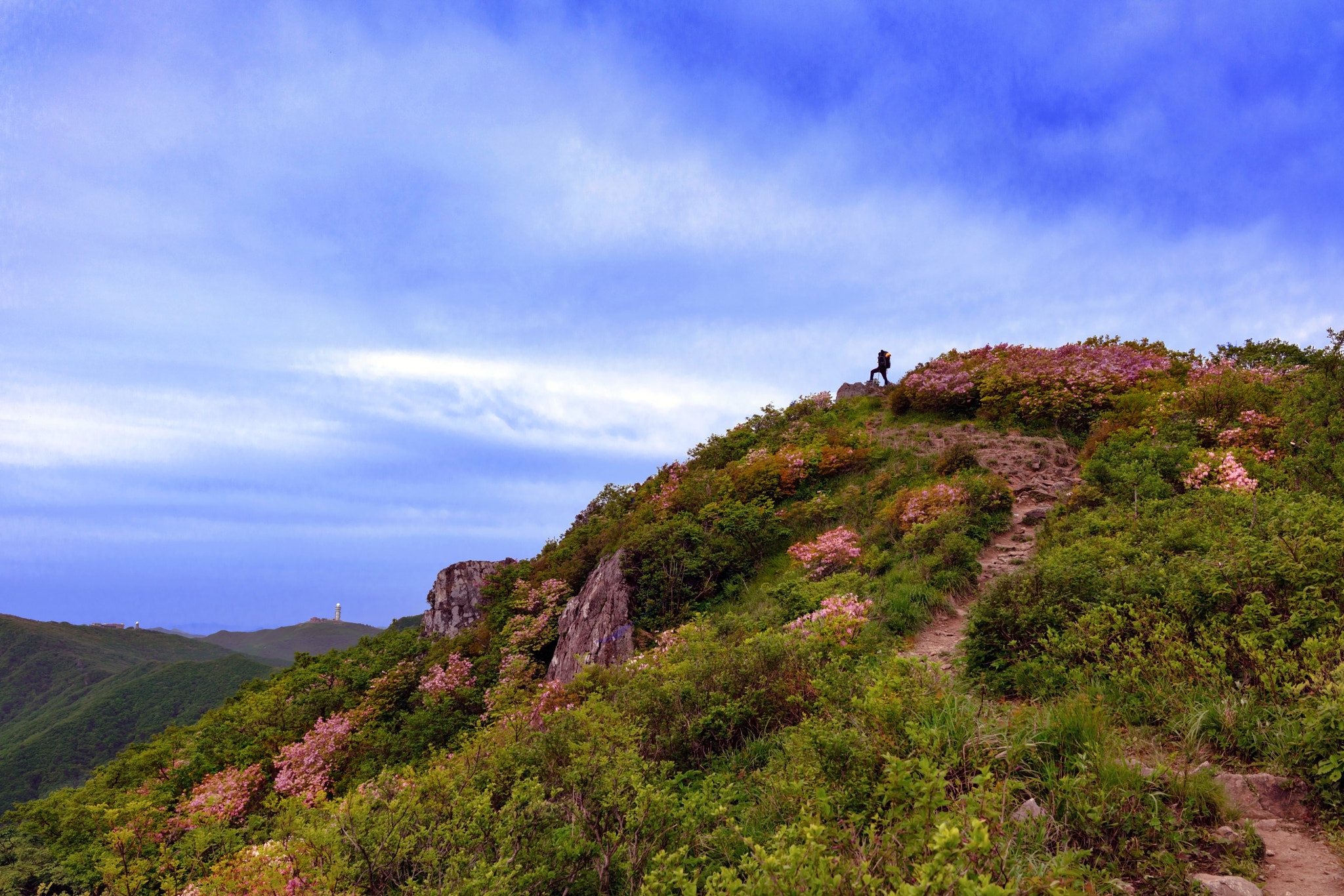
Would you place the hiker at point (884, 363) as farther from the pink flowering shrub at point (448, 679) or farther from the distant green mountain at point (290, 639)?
the distant green mountain at point (290, 639)

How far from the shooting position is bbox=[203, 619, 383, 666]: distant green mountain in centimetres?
15412

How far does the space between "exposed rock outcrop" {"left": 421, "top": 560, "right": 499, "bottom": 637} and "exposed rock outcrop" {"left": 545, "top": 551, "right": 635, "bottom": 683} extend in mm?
6072

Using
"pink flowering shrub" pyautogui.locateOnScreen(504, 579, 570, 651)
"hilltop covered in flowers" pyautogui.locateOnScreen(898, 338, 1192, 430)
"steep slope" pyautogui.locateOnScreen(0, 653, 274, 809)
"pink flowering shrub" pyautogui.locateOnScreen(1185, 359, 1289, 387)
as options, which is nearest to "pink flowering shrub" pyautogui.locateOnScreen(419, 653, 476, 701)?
"pink flowering shrub" pyautogui.locateOnScreen(504, 579, 570, 651)

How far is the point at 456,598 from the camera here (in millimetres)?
20828

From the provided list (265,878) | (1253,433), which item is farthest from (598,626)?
(1253,433)

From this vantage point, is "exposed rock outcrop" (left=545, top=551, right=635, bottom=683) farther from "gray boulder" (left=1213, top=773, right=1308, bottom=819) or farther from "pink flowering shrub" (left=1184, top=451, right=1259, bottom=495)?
"pink flowering shrub" (left=1184, top=451, right=1259, bottom=495)

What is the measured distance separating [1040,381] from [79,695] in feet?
397

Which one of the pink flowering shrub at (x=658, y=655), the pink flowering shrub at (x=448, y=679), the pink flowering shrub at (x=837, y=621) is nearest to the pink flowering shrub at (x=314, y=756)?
the pink flowering shrub at (x=448, y=679)

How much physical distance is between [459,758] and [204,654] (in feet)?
526

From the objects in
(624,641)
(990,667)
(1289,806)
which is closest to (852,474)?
(624,641)

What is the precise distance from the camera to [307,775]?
45.0ft

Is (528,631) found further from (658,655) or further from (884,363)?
(884,363)

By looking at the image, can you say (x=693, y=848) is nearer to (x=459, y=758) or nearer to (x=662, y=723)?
(x=662, y=723)

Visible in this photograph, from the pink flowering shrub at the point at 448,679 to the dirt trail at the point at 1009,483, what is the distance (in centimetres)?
1221
